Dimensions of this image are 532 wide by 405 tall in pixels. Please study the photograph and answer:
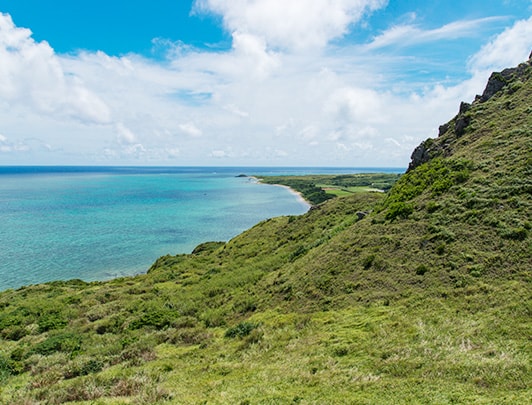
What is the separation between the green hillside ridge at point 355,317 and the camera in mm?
12086

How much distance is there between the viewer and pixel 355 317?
18.0 m

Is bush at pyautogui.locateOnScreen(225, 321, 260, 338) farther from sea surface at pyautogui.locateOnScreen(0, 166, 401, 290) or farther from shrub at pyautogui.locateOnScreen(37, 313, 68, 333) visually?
sea surface at pyautogui.locateOnScreen(0, 166, 401, 290)

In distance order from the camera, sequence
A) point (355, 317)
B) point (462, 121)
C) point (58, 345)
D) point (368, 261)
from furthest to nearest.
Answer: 1. point (462, 121)
2. point (368, 261)
3. point (58, 345)
4. point (355, 317)

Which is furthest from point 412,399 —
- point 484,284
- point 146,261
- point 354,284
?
point 146,261

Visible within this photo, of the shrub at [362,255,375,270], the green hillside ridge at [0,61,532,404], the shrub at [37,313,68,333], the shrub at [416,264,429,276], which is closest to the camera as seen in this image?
the green hillside ridge at [0,61,532,404]

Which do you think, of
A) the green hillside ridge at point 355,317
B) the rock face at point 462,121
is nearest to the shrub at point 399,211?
the green hillside ridge at point 355,317

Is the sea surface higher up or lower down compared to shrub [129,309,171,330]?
lower down

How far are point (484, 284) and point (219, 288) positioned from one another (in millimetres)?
23389

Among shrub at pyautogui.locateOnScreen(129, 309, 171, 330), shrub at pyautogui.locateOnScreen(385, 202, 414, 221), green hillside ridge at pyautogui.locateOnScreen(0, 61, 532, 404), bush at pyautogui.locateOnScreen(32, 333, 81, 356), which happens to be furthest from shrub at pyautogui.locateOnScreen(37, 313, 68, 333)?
shrub at pyautogui.locateOnScreen(385, 202, 414, 221)

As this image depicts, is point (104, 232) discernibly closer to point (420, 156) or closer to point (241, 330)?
point (241, 330)

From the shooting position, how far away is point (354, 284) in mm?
21812

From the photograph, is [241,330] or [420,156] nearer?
[241,330]

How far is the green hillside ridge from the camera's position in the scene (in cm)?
1209

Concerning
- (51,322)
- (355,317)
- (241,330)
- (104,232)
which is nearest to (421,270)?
(355,317)
